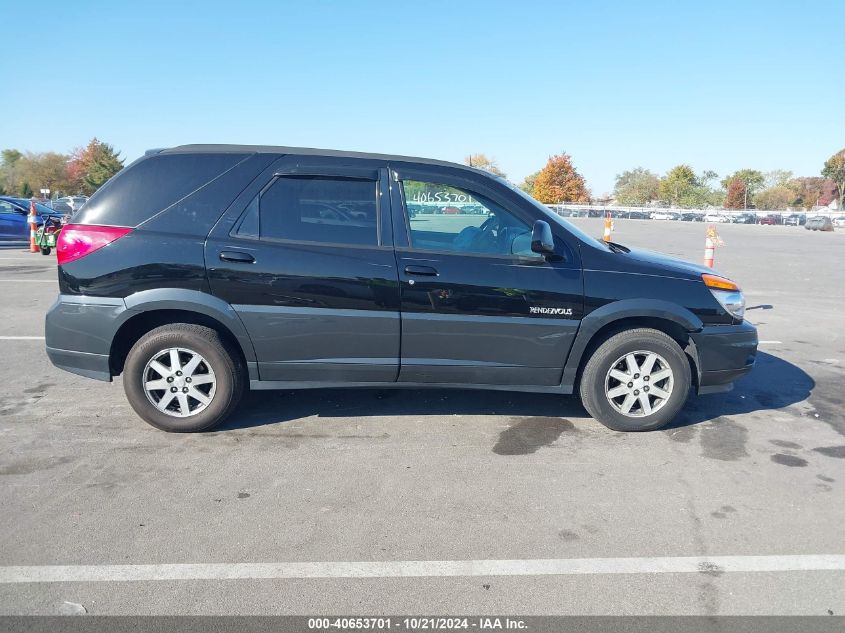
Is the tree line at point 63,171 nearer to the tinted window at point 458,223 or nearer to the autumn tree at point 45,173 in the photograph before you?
the autumn tree at point 45,173

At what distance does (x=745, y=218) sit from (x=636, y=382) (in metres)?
72.4

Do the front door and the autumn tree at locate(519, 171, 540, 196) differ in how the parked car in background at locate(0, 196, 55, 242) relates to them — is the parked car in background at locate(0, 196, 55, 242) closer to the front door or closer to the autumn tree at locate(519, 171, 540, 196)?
the front door

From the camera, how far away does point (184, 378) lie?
4.39 metres

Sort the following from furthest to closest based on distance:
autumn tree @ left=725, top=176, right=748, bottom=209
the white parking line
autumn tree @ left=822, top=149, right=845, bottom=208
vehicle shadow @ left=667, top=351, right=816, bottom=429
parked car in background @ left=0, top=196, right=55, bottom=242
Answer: autumn tree @ left=725, top=176, right=748, bottom=209, autumn tree @ left=822, top=149, right=845, bottom=208, parked car in background @ left=0, top=196, right=55, bottom=242, vehicle shadow @ left=667, top=351, right=816, bottom=429, the white parking line

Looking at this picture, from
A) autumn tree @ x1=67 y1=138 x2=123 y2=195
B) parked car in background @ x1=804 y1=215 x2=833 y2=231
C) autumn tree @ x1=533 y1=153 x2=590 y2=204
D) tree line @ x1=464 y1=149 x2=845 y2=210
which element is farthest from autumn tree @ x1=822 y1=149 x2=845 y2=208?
autumn tree @ x1=67 y1=138 x2=123 y2=195

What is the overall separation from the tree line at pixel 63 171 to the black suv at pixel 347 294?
7874 cm

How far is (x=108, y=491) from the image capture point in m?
3.60

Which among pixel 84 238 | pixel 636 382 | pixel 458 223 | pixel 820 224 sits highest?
pixel 820 224

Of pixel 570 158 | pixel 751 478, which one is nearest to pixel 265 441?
pixel 751 478

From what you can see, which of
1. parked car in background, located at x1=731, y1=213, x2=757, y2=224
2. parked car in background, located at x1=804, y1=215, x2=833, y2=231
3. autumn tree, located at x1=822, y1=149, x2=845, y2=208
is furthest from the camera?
autumn tree, located at x1=822, y1=149, x2=845, y2=208

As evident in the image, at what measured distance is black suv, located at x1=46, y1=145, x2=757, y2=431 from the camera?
4297 millimetres

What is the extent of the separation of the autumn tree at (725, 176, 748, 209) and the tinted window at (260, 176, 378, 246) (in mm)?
116856

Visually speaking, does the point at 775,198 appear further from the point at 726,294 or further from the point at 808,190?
the point at 726,294

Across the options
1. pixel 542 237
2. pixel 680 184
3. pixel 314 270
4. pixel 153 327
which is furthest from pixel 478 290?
pixel 680 184
